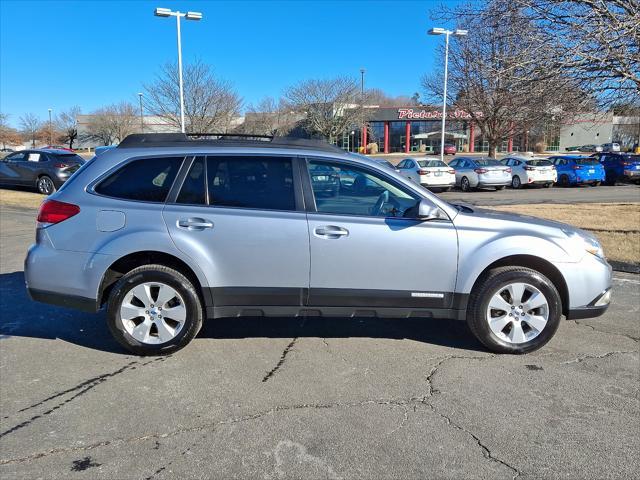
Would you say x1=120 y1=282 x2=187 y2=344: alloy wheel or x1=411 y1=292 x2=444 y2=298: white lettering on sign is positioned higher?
x1=411 y1=292 x2=444 y2=298: white lettering on sign

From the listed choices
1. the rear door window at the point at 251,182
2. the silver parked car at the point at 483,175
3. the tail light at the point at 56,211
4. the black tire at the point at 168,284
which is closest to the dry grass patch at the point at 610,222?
the rear door window at the point at 251,182

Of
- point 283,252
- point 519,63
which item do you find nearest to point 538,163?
point 519,63

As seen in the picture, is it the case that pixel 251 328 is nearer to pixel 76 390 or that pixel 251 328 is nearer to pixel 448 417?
pixel 76 390

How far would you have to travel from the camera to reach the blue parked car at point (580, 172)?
78.9 ft

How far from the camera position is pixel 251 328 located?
494 centimetres

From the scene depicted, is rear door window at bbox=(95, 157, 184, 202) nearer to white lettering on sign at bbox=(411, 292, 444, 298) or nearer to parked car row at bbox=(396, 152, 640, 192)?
white lettering on sign at bbox=(411, 292, 444, 298)

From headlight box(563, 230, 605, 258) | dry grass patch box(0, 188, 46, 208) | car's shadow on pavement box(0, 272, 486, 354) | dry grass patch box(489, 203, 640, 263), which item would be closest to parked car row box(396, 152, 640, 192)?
dry grass patch box(489, 203, 640, 263)

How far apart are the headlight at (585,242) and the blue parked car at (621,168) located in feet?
79.5

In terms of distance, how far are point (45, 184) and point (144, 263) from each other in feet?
50.6

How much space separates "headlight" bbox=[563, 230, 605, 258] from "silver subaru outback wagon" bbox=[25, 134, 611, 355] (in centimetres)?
2

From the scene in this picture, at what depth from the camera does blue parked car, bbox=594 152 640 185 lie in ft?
81.1

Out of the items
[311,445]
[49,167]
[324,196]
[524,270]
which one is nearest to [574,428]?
[524,270]

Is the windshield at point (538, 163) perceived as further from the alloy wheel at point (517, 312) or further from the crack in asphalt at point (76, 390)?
the crack in asphalt at point (76, 390)

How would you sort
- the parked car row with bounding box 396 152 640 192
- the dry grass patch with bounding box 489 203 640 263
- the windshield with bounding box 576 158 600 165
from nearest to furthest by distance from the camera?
the dry grass patch with bounding box 489 203 640 263
the parked car row with bounding box 396 152 640 192
the windshield with bounding box 576 158 600 165
